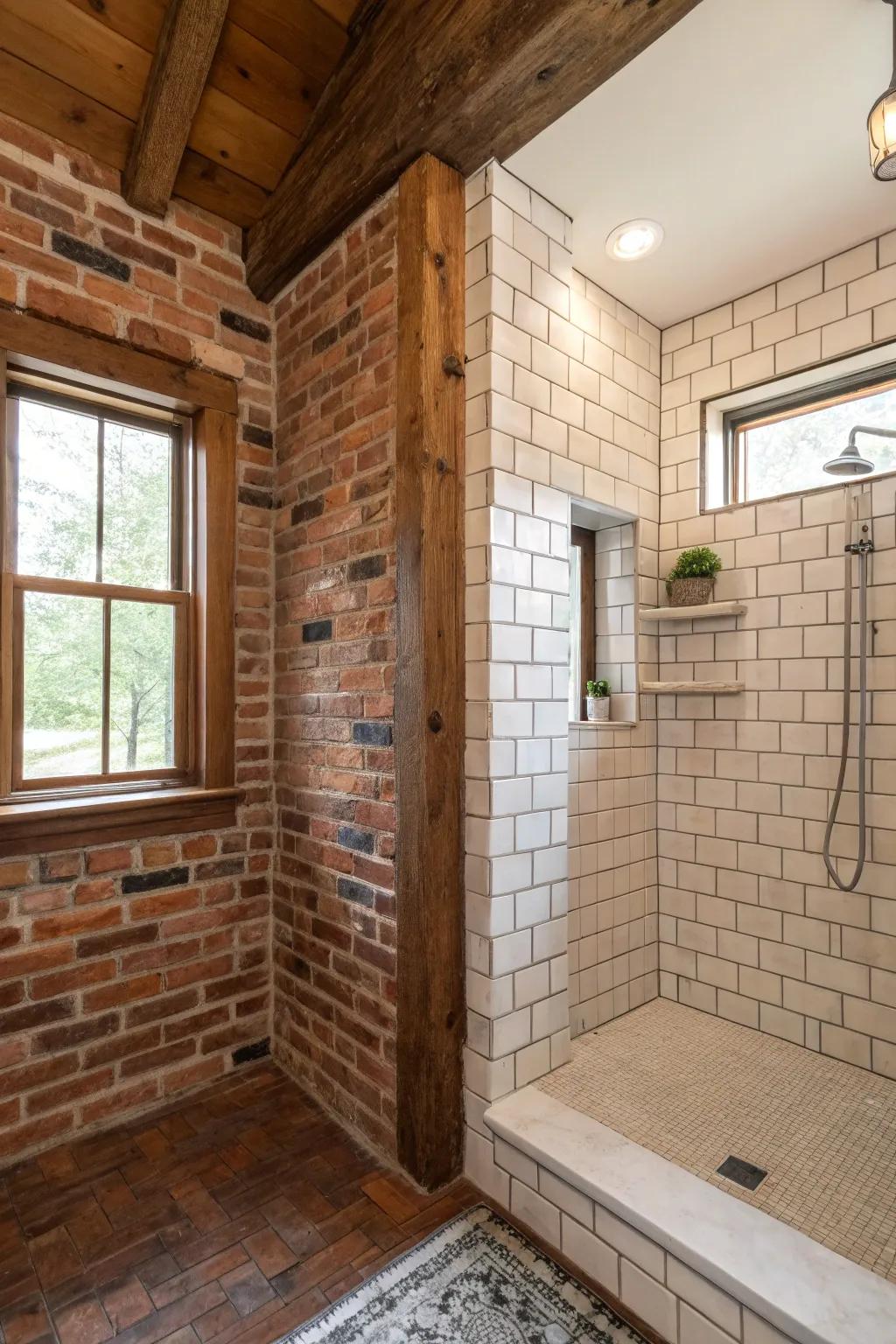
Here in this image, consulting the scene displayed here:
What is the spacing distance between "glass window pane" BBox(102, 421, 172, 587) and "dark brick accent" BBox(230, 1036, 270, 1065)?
1529 mm

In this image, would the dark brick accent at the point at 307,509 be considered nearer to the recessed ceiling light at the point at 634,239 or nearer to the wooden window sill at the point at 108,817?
the wooden window sill at the point at 108,817

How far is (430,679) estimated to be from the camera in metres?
1.63

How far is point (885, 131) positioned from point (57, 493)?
2.16 metres

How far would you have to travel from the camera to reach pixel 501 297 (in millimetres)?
1727

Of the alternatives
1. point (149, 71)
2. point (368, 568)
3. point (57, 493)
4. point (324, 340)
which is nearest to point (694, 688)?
point (368, 568)

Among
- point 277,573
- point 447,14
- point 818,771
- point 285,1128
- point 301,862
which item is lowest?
point 285,1128

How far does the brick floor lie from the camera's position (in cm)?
131

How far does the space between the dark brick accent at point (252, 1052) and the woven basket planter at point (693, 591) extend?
6.72 feet

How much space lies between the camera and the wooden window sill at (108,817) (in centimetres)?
172

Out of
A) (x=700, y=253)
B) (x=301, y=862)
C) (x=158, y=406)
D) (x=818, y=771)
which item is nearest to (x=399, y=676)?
(x=301, y=862)

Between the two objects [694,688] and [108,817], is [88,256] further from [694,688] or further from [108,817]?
[694,688]

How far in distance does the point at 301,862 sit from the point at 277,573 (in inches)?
37.8

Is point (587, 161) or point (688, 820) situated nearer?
point (587, 161)

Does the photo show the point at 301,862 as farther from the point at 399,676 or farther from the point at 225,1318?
the point at 225,1318
